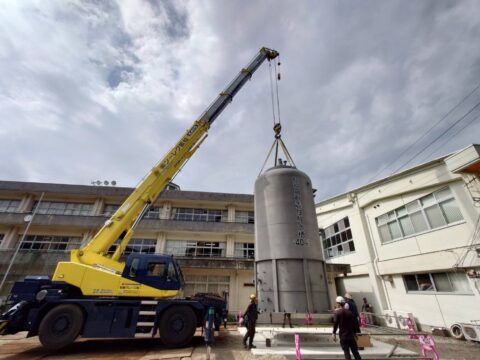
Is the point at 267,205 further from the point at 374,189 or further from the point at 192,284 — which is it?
the point at 192,284

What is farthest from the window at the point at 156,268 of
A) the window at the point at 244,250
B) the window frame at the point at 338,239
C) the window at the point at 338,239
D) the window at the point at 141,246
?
the window at the point at 338,239

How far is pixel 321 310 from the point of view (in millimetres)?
9883

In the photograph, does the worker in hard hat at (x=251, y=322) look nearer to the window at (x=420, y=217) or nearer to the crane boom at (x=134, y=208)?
the crane boom at (x=134, y=208)

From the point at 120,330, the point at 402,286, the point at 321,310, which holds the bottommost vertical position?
the point at 120,330

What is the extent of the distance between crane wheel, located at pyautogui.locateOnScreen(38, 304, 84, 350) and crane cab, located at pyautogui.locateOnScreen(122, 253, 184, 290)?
74.2 inches

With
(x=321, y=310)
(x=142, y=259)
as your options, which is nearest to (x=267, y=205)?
(x=321, y=310)

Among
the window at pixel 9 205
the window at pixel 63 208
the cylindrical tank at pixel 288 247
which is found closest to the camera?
the cylindrical tank at pixel 288 247

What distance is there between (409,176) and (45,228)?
1192 inches

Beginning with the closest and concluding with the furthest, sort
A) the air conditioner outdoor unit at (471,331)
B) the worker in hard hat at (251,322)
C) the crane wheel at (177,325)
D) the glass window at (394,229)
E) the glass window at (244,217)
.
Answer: the worker in hard hat at (251,322)
the crane wheel at (177,325)
the air conditioner outdoor unit at (471,331)
the glass window at (394,229)
the glass window at (244,217)

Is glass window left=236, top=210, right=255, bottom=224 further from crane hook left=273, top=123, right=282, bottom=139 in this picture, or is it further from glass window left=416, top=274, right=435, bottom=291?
glass window left=416, top=274, right=435, bottom=291

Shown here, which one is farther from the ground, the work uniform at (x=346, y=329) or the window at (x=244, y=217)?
the window at (x=244, y=217)

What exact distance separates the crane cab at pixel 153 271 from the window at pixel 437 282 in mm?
13837

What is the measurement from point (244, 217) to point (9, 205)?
928 inches

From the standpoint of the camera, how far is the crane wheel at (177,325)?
27.0 ft
